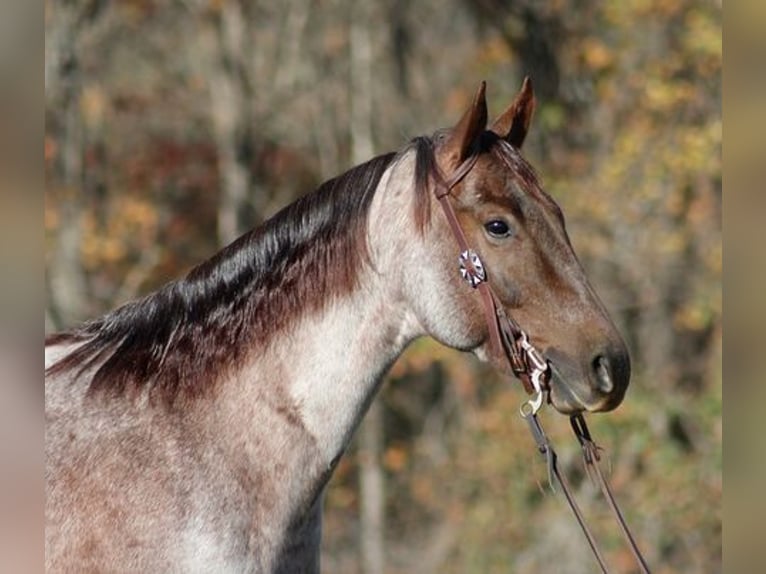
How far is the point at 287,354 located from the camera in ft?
11.7

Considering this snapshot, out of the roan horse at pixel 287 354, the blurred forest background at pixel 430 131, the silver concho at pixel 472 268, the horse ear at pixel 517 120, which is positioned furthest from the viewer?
the blurred forest background at pixel 430 131

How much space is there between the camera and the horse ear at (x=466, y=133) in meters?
3.56

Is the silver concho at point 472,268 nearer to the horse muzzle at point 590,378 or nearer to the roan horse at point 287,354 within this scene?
the roan horse at point 287,354

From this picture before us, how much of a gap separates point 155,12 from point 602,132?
205 inches

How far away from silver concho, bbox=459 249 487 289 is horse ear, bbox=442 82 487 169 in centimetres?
27

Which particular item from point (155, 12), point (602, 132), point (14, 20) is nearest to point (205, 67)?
point (155, 12)

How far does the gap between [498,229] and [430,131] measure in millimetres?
9090

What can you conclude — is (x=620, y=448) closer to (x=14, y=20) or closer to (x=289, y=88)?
(x=289, y=88)

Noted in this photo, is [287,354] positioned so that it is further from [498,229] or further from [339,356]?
[498,229]

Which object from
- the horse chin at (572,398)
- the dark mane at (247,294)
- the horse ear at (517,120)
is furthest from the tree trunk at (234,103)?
the horse chin at (572,398)

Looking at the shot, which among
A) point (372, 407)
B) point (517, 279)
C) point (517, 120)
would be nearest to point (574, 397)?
point (517, 279)

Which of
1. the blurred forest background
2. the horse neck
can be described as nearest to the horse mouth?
the horse neck

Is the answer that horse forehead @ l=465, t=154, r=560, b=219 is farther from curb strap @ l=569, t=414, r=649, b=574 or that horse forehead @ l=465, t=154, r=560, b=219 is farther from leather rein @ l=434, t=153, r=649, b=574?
curb strap @ l=569, t=414, r=649, b=574

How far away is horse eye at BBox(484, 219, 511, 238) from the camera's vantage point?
3.53 m
